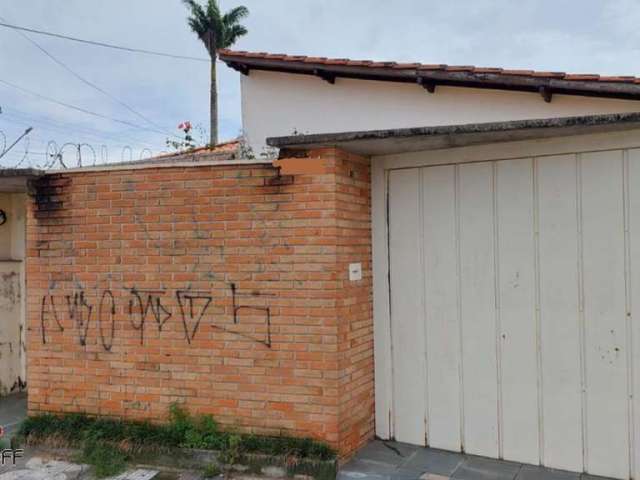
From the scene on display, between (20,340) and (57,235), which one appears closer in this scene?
(57,235)

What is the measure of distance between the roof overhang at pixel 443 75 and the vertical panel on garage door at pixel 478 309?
265cm

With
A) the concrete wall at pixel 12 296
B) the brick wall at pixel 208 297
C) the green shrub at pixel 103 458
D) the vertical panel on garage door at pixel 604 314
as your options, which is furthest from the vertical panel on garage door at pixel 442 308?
the concrete wall at pixel 12 296

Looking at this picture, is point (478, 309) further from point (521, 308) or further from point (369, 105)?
point (369, 105)

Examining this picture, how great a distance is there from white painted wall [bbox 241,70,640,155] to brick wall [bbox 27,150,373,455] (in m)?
3.52

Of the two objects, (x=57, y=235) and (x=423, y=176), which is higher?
(x=423, y=176)

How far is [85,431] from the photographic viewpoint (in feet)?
16.3

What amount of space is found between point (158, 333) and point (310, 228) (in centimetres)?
176

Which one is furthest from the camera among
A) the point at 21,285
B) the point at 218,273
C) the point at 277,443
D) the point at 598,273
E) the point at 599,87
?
the point at 21,285

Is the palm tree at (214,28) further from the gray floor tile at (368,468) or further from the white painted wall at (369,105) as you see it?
the gray floor tile at (368,468)

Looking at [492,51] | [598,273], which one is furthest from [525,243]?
[492,51]

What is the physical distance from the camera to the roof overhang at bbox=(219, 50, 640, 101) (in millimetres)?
6227

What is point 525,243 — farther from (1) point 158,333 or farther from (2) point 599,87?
(1) point 158,333

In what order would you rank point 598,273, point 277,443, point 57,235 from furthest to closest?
1. point 57,235
2. point 277,443
3. point 598,273

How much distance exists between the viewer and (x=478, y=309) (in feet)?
15.2
